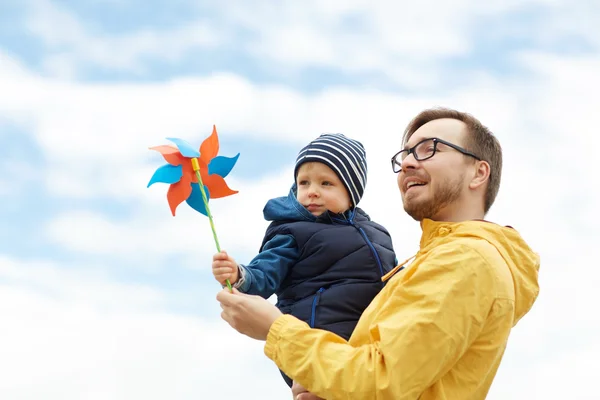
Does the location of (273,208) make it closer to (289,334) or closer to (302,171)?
(302,171)

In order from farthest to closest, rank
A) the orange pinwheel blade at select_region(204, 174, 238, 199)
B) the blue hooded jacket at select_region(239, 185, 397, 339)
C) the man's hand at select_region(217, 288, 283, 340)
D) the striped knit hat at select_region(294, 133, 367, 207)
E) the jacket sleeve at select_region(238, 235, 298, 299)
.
→ the striped knit hat at select_region(294, 133, 367, 207)
the orange pinwheel blade at select_region(204, 174, 238, 199)
the blue hooded jacket at select_region(239, 185, 397, 339)
the jacket sleeve at select_region(238, 235, 298, 299)
the man's hand at select_region(217, 288, 283, 340)

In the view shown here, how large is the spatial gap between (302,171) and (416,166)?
97 centimetres

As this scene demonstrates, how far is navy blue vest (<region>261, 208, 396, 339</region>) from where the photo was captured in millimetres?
4215

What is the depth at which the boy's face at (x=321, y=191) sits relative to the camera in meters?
4.50

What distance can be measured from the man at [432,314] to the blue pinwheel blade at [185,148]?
873 millimetres

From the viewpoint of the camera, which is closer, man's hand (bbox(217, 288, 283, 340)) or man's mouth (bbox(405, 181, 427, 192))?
man's hand (bbox(217, 288, 283, 340))

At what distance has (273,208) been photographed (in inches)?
183

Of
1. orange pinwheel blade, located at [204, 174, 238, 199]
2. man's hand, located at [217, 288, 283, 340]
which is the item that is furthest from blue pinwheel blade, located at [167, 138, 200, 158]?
man's hand, located at [217, 288, 283, 340]

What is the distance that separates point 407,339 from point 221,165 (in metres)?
1.73

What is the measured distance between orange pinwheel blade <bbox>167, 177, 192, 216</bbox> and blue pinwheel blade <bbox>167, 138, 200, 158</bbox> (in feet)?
0.53

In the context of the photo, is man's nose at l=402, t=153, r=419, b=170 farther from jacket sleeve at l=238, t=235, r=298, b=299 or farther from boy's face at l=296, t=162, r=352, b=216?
jacket sleeve at l=238, t=235, r=298, b=299

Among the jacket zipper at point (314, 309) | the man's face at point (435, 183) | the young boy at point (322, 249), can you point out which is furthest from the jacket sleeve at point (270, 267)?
the man's face at point (435, 183)

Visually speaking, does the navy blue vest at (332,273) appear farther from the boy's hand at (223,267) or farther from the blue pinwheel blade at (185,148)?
the blue pinwheel blade at (185,148)

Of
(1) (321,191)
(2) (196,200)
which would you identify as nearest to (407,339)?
(1) (321,191)
